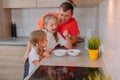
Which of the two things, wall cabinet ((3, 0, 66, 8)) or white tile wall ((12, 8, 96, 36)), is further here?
white tile wall ((12, 8, 96, 36))

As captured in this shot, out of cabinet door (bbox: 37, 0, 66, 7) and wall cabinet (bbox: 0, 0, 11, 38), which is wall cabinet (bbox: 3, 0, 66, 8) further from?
wall cabinet (bbox: 0, 0, 11, 38)

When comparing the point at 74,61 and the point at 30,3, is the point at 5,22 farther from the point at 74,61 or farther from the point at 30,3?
the point at 74,61

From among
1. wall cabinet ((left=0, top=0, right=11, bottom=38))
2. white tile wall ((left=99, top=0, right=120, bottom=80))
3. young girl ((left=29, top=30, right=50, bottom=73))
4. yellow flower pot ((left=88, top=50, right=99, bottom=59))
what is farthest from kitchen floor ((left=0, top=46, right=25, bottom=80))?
white tile wall ((left=99, top=0, right=120, bottom=80))

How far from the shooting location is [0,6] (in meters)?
3.04

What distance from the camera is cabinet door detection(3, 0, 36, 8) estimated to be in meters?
3.00

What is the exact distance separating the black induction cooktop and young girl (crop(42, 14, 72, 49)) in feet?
1.76

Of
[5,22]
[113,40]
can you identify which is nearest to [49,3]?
[5,22]

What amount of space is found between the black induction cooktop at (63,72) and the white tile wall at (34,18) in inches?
72.3

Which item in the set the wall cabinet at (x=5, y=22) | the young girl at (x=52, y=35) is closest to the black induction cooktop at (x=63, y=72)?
the young girl at (x=52, y=35)

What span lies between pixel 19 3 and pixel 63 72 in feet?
6.43

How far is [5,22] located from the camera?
10.3 ft

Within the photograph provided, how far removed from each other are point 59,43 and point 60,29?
188mm

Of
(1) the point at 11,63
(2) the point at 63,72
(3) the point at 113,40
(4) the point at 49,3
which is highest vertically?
(4) the point at 49,3

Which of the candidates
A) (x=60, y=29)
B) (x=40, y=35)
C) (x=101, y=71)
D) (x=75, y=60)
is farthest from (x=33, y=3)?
(x=101, y=71)
